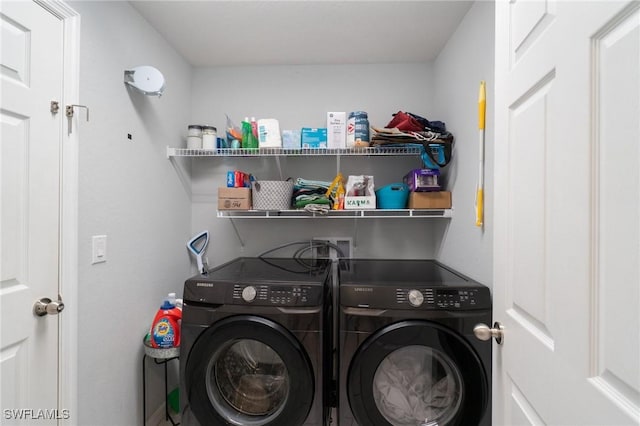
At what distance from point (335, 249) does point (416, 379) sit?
3.36 feet

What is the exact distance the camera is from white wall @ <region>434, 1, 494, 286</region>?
137cm

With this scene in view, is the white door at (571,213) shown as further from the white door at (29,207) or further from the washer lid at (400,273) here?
the white door at (29,207)

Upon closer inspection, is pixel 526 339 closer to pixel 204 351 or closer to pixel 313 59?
pixel 204 351

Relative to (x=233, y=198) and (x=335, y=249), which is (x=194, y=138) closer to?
(x=233, y=198)

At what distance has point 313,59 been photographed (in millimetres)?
2102

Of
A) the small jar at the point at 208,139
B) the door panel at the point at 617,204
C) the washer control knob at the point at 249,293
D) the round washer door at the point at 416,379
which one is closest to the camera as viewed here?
the door panel at the point at 617,204

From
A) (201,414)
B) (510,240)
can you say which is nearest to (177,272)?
(201,414)

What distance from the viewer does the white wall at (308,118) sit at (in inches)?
84.5

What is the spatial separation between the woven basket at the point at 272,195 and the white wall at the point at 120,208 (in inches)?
24.8

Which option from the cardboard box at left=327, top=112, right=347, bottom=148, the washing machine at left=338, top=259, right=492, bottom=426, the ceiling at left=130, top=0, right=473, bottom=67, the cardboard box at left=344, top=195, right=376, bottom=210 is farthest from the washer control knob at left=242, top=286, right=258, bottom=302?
the ceiling at left=130, top=0, right=473, bottom=67

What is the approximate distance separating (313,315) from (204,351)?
22.6 inches

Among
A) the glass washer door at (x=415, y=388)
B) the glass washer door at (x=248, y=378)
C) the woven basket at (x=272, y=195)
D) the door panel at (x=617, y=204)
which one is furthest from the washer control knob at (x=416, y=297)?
the woven basket at (x=272, y=195)

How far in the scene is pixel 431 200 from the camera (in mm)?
1777

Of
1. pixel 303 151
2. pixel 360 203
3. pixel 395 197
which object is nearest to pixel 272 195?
pixel 303 151
